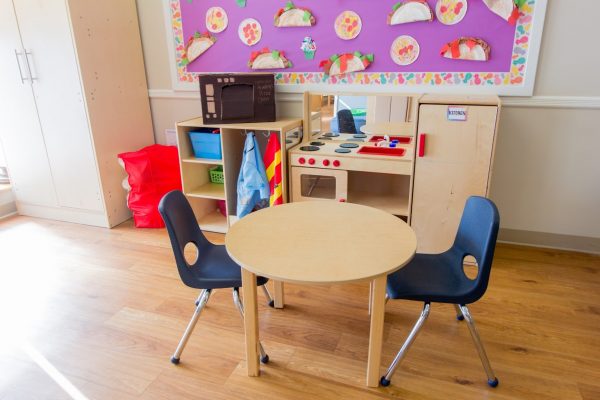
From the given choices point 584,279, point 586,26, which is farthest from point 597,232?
point 586,26

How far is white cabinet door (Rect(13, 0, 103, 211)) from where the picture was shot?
282 cm

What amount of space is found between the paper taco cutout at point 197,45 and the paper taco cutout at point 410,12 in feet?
4.29

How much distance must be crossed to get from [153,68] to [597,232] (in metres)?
3.40

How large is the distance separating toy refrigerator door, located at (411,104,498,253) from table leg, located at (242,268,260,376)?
4.25ft

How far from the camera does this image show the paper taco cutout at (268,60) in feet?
9.59

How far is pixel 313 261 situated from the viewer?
4.75 feet

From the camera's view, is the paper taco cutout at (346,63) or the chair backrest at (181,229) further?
the paper taco cutout at (346,63)

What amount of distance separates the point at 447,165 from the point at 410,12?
3.20ft

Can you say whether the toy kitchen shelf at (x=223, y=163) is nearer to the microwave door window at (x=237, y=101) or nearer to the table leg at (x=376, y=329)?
the microwave door window at (x=237, y=101)

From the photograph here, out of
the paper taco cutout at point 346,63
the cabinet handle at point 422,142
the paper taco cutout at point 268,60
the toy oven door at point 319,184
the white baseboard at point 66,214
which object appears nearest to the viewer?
the cabinet handle at point 422,142

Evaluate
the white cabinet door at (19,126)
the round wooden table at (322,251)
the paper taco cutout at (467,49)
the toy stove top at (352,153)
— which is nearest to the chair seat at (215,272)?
the round wooden table at (322,251)

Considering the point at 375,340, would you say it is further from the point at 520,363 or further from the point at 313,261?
the point at 520,363

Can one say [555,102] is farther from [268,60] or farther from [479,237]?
[268,60]

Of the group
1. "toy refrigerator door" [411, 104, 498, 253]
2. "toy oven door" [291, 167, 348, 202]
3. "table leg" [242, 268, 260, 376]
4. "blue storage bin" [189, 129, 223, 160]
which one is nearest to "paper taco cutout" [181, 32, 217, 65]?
"blue storage bin" [189, 129, 223, 160]
